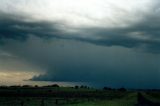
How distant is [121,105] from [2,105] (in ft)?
69.2

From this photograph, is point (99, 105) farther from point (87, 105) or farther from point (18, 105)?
point (18, 105)

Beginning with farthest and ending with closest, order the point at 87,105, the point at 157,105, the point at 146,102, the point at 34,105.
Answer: the point at 146,102 → the point at 157,105 → the point at 34,105 → the point at 87,105

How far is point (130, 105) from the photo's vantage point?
65.7m

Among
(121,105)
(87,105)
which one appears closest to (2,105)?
(87,105)

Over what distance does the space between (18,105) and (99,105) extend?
15105 mm

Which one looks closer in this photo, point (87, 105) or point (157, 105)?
point (87, 105)

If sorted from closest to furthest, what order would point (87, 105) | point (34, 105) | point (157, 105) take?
point (87, 105) < point (34, 105) < point (157, 105)

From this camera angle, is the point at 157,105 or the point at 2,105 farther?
the point at 157,105

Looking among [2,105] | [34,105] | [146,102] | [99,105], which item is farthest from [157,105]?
[2,105]

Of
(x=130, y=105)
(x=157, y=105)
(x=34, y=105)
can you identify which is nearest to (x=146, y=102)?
(x=157, y=105)

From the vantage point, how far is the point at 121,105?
212ft

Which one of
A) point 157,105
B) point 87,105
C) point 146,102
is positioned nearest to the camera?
point 87,105

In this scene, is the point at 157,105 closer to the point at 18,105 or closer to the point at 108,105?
the point at 108,105

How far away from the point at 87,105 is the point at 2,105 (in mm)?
15308
